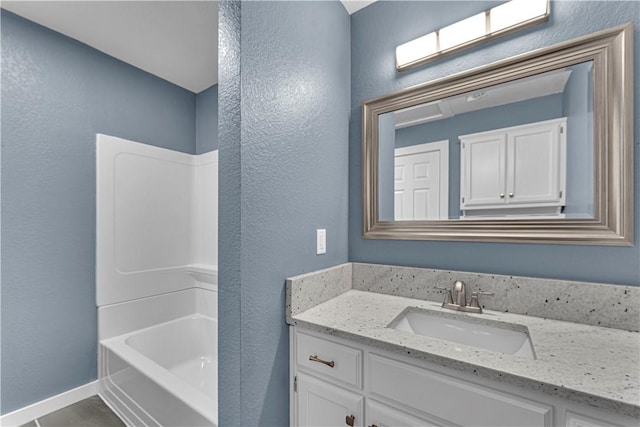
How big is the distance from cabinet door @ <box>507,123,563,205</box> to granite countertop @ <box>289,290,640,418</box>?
0.51 metres

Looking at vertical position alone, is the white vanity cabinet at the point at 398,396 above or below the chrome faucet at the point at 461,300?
below

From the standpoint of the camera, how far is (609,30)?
1062 mm

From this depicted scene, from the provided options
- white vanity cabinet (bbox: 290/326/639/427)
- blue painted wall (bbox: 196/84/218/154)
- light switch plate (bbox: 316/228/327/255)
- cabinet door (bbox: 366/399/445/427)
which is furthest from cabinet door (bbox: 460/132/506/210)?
blue painted wall (bbox: 196/84/218/154)

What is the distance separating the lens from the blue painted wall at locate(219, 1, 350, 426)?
106cm

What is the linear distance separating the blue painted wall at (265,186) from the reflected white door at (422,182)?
440mm

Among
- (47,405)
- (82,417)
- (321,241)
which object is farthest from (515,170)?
(47,405)

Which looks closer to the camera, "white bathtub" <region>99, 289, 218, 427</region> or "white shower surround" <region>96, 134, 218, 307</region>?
"white bathtub" <region>99, 289, 218, 427</region>

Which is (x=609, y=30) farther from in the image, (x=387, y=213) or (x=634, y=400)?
(x=634, y=400)

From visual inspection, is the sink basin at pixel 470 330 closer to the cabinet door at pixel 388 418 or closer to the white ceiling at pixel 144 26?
the cabinet door at pixel 388 418

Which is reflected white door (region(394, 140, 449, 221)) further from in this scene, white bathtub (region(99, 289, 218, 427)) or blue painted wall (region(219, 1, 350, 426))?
white bathtub (region(99, 289, 218, 427))

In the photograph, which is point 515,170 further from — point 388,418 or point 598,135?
point 388,418

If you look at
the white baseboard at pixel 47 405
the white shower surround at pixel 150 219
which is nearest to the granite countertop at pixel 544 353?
the white shower surround at pixel 150 219

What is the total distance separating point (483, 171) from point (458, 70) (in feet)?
1.70

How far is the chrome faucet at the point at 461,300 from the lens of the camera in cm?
124
